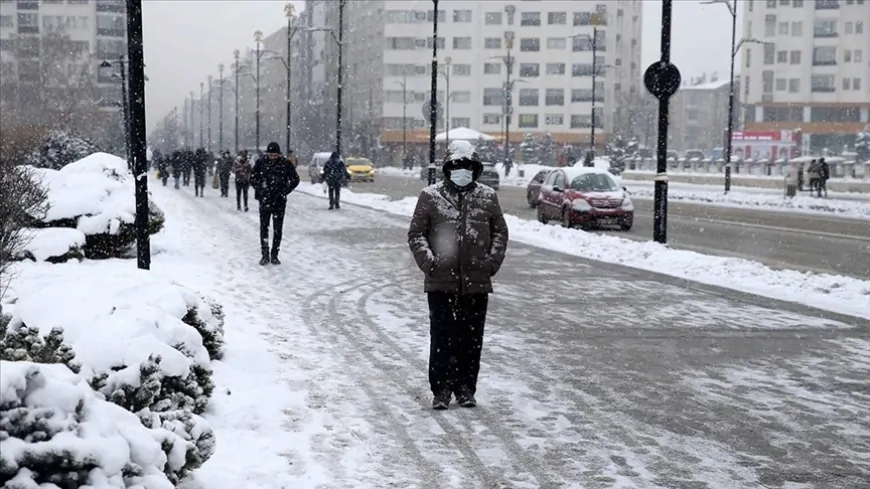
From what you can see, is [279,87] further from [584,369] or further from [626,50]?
[584,369]

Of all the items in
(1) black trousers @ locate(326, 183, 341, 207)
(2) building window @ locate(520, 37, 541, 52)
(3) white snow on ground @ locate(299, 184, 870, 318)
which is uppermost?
(2) building window @ locate(520, 37, 541, 52)

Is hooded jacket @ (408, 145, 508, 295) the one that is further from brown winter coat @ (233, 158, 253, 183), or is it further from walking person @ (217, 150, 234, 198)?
walking person @ (217, 150, 234, 198)

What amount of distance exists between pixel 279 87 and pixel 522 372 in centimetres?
16908

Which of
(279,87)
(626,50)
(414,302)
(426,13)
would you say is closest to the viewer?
(414,302)

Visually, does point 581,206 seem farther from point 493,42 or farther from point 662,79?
point 493,42

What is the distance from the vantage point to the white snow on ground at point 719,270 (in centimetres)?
1301

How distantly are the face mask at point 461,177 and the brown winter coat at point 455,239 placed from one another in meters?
0.08

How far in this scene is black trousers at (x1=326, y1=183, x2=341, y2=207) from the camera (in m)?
31.2

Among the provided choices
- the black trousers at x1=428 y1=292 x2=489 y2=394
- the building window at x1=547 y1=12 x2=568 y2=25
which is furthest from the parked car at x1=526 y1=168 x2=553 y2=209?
the building window at x1=547 y1=12 x2=568 y2=25

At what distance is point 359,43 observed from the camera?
136250mm

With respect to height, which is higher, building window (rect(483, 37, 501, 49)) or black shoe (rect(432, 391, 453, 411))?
building window (rect(483, 37, 501, 49))

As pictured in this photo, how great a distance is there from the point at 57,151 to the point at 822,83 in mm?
90792

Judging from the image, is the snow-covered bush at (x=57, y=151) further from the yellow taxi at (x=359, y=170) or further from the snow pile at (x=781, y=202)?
the yellow taxi at (x=359, y=170)

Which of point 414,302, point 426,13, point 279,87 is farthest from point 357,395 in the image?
point 279,87
